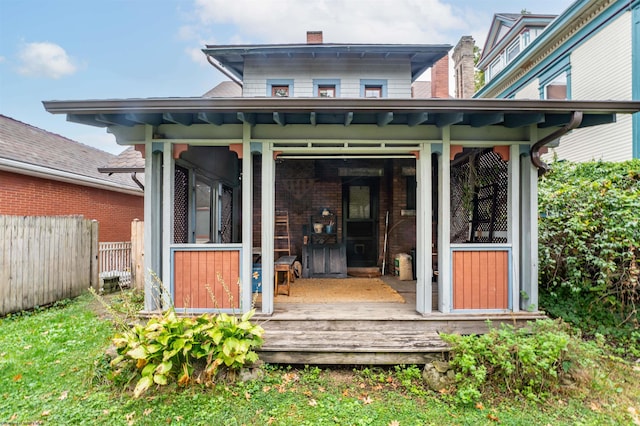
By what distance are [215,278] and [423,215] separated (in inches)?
108

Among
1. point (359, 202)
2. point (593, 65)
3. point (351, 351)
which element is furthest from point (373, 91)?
point (351, 351)

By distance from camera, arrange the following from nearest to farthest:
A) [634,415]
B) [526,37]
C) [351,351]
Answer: [634,415]
[351,351]
[526,37]

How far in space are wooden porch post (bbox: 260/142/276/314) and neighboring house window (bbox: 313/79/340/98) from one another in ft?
14.3

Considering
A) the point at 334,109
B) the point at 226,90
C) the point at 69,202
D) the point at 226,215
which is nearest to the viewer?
the point at 334,109

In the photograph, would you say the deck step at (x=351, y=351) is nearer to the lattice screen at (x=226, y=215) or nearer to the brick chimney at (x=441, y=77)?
the lattice screen at (x=226, y=215)

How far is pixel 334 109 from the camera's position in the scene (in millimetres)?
3455

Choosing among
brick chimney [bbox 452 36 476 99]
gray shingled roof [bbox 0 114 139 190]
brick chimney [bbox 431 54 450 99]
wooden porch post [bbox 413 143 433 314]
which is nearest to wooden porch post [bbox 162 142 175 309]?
wooden porch post [bbox 413 143 433 314]

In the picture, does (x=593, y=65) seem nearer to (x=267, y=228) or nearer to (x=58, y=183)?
(x=267, y=228)

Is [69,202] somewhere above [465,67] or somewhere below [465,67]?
below

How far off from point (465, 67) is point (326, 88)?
21.2ft

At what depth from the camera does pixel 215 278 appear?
386 cm

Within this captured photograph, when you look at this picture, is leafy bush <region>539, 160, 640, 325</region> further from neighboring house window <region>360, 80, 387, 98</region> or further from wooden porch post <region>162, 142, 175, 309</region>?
wooden porch post <region>162, 142, 175, 309</region>

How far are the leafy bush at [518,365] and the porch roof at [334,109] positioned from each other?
8.00 feet

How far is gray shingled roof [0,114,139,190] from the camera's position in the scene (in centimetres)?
722
